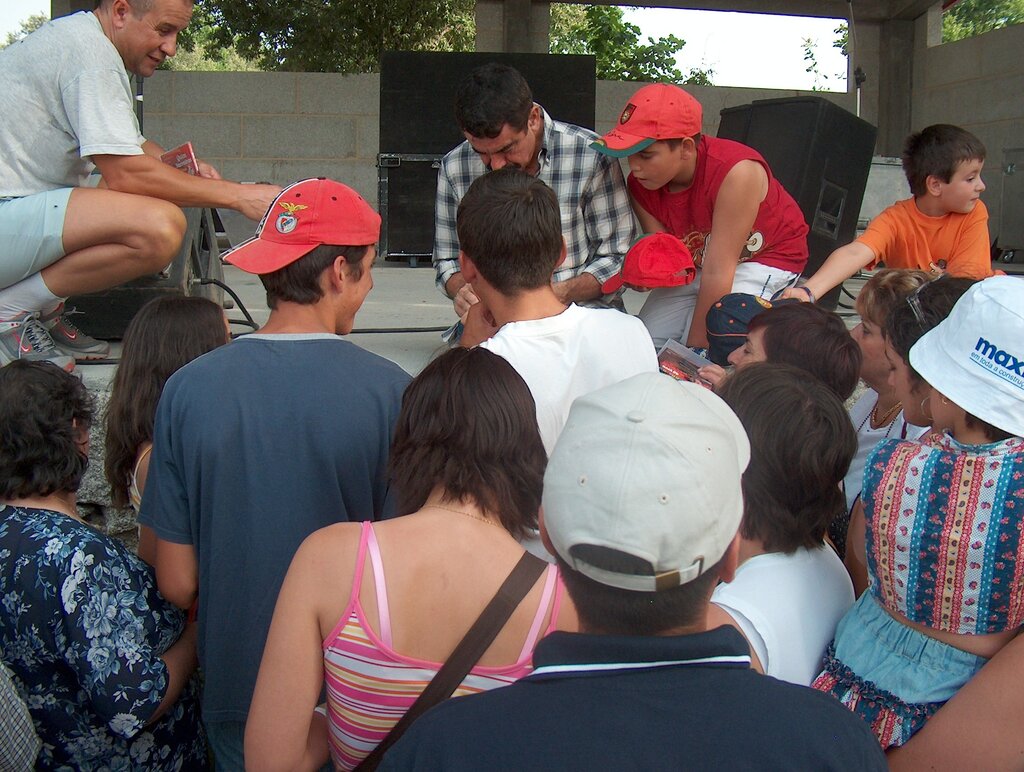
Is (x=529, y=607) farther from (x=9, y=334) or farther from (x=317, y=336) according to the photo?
(x=9, y=334)

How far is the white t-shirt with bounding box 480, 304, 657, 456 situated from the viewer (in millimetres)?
1884

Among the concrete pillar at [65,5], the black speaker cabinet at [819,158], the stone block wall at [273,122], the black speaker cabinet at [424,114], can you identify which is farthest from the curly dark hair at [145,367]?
the concrete pillar at [65,5]

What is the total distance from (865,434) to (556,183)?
4.44 ft

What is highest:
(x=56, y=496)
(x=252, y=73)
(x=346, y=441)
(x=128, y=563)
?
(x=252, y=73)

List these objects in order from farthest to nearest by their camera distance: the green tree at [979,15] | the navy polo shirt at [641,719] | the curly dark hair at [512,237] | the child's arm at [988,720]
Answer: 1. the green tree at [979,15]
2. the curly dark hair at [512,237]
3. the child's arm at [988,720]
4. the navy polo shirt at [641,719]

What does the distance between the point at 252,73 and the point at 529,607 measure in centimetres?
969

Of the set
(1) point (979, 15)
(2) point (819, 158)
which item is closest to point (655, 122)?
(2) point (819, 158)

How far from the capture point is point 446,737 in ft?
2.92

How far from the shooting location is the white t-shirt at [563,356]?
188 cm

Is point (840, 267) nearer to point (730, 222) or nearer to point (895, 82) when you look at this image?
point (730, 222)

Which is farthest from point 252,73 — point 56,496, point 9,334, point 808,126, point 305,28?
point 56,496

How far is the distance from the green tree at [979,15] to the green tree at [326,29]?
10771 mm

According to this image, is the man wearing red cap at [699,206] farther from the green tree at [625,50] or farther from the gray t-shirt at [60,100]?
the green tree at [625,50]

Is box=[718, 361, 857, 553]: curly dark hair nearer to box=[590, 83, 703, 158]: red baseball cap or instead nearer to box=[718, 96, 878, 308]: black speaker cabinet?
box=[590, 83, 703, 158]: red baseball cap
